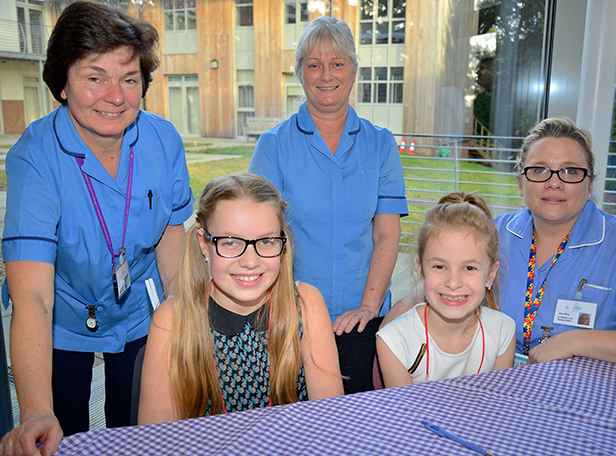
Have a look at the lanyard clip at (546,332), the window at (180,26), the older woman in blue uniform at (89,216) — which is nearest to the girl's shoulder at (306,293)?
the older woman in blue uniform at (89,216)

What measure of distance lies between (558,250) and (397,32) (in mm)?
2460

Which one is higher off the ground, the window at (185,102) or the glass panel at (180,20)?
the glass panel at (180,20)

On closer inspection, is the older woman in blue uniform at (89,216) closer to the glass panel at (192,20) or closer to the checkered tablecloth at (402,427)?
the checkered tablecloth at (402,427)

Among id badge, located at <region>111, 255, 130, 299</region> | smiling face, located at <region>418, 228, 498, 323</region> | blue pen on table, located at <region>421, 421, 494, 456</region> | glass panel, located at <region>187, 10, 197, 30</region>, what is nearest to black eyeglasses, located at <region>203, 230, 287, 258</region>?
id badge, located at <region>111, 255, 130, 299</region>

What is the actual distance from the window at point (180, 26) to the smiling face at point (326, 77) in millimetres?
1306

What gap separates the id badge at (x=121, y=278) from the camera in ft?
4.64

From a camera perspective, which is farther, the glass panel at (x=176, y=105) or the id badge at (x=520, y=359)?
the glass panel at (x=176, y=105)

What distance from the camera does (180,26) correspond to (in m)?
2.84

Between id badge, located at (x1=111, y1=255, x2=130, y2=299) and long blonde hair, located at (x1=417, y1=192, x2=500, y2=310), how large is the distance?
88 centimetres

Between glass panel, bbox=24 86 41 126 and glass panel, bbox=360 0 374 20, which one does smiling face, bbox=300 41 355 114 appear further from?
glass panel, bbox=360 0 374 20

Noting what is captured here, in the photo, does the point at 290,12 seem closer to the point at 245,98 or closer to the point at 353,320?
the point at 245,98

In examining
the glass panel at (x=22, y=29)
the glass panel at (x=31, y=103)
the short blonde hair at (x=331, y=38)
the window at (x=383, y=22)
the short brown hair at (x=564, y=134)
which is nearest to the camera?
the short brown hair at (x=564, y=134)

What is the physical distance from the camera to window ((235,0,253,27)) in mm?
3047

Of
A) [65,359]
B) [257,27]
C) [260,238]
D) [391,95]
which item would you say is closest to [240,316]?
[260,238]
